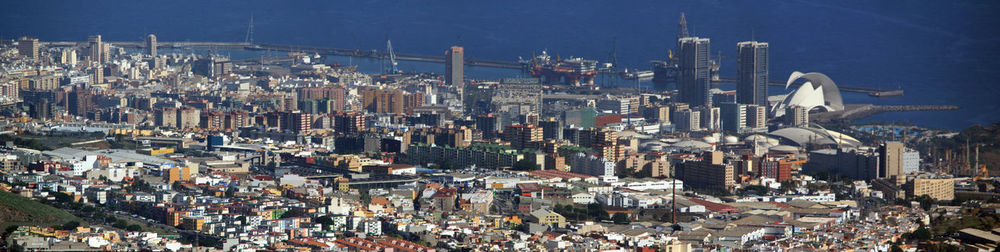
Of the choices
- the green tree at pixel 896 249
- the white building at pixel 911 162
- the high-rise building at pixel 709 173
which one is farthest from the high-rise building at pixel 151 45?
the green tree at pixel 896 249

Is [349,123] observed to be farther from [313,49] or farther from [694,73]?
[313,49]

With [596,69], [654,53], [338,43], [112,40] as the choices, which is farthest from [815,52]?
[112,40]

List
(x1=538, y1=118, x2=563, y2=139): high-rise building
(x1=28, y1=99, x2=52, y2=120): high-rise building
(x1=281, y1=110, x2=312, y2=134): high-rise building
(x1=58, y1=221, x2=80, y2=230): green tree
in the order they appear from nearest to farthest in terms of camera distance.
A: (x1=58, y1=221, x2=80, y2=230): green tree
(x1=538, y1=118, x2=563, y2=139): high-rise building
(x1=281, y1=110, x2=312, y2=134): high-rise building
(x1=28, y1=99, x2=52, y2=120): high-rise building

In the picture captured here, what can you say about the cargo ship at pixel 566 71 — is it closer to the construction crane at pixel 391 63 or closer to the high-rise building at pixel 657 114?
the construction crane at pixel 391 63

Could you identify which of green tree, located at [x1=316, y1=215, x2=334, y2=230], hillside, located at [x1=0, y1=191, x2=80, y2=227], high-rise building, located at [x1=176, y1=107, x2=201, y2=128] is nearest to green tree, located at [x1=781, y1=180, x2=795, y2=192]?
green tree, located at [x1=316, y1=215, x2=334, y2=230]

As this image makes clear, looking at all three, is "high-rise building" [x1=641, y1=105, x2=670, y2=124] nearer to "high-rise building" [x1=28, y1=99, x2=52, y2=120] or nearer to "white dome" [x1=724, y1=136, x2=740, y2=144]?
"white dome" [x1=724, y1=136, x2=740, y2=144]

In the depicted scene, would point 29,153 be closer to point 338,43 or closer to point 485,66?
point 485,66

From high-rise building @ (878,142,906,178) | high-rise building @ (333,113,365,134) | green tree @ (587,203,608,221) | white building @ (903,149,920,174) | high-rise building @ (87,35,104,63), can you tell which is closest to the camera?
green tree @ (587,203,608,221)

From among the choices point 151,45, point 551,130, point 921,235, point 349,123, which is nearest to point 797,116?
point 551,130
